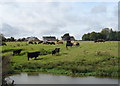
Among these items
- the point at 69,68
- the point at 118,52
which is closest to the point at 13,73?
the point at 69,68

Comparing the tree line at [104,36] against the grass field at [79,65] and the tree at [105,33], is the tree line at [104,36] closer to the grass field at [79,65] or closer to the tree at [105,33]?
the tree at [105,33]

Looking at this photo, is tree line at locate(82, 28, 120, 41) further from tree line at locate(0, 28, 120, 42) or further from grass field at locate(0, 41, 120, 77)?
grass field at locate(0, 41, 120, 77)

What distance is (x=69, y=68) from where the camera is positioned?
28.8 meters

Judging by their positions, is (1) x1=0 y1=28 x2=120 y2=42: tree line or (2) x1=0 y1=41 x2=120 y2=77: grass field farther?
(1) x1=0 y1=28 x2=120 y2=42: tree line

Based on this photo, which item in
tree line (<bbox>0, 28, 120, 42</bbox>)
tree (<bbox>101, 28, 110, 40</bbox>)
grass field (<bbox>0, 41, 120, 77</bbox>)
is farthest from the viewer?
tree (<bbox>101, 28, 110, 40</bbox>)

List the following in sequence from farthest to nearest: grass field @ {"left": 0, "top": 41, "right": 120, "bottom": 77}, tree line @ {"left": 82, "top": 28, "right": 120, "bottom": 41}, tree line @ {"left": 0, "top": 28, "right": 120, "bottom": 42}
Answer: tree line @ {"left": 82, "top": 28, "right": 120, "bottom": 41}
tree line @ {"left": 0, "top": 28, "right": 120, "bottom": 42}
grass field @ {"left": 0, "top": 41, "right": 120, "bottom": 77}

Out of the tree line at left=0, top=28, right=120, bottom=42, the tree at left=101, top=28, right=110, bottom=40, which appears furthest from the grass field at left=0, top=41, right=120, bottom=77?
the tree at left=101, top=28, right=110, bottom=40

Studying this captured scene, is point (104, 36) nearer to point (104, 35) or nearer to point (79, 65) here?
point (104, 35)

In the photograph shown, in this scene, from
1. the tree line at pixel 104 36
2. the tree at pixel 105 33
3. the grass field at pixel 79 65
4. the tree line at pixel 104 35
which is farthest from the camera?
the tree at pixel 105 33

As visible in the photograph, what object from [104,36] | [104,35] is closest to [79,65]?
[104,36]

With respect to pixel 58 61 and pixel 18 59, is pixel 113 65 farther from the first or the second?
pixel 18 59

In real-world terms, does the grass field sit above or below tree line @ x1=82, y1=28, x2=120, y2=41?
below

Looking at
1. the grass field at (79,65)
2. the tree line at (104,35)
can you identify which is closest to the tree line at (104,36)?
the tree line at (104,35)

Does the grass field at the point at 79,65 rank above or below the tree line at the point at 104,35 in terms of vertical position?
below
